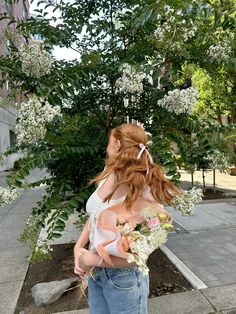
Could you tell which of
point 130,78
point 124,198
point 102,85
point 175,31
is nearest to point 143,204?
point 124,198

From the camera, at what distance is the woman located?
6.22 ft

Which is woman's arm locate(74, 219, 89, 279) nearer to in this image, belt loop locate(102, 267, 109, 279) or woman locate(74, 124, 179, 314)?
woman locate(74, 124, 179, 314)

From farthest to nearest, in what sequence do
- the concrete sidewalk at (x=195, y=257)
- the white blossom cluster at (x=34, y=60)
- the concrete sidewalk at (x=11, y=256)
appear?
the concrete sidewalk at (x=11, y=256)
the concrete sidewalk at (x=195, y=257)
the white blossom cluster at (x=34, y=60)

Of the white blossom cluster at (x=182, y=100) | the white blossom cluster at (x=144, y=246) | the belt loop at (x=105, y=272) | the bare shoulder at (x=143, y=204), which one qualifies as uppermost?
the white blossom cluster at (x=182, y=100)

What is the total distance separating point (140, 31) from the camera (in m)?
3.74

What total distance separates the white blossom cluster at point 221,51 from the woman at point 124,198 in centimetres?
180

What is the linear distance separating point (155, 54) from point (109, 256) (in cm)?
233

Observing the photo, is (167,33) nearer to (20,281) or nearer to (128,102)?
(128,102)

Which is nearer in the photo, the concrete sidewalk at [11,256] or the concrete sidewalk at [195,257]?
the concrete sidewalk at [195,257]

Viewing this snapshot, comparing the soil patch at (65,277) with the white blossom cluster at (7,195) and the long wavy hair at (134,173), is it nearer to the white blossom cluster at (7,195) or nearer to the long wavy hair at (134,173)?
the white blossom cluster at (7,195)

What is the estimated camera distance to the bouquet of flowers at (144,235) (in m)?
1.75

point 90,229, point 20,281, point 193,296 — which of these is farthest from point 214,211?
point 90,229

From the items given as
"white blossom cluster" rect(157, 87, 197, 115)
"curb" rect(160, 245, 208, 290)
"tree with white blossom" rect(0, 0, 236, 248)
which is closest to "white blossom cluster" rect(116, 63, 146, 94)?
"tree with white blossom" rect(0, 0, 236, 248)

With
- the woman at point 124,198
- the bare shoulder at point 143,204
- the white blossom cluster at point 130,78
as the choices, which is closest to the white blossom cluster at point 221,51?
the white blossom cluster at point 130,78
